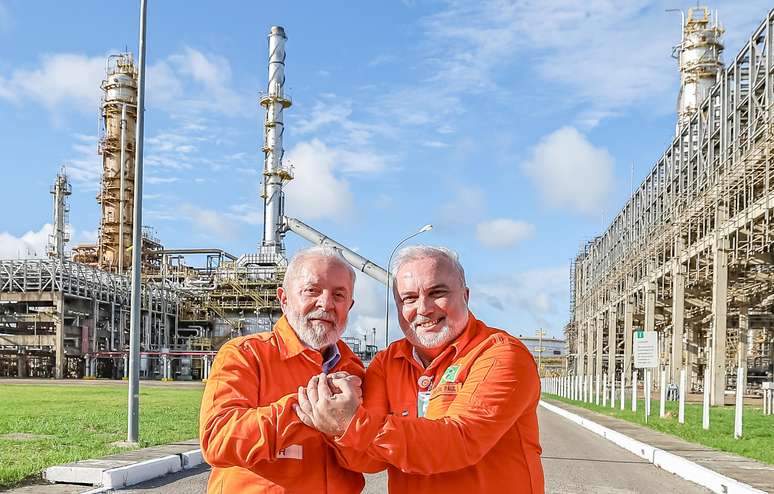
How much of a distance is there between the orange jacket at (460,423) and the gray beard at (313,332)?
0.23 meters

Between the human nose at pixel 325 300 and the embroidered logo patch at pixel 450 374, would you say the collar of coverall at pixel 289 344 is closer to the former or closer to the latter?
the human nose at pixel 325 300

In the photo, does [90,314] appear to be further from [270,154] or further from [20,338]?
[270,154]

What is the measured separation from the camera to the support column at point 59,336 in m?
60.0

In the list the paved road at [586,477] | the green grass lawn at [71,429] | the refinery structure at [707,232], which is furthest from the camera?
the refinery structure at [707,232]

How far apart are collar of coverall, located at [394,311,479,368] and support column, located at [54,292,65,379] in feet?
202

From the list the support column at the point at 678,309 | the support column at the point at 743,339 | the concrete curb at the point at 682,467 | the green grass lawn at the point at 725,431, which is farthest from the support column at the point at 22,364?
the concrete curb at the point at 682,467

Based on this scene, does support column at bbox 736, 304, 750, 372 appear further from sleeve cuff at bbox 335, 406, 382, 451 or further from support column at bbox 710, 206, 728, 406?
sleeve cuff at bbox 335, 406, 382, 451

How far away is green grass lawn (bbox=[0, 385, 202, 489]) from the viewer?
11211 millimetres

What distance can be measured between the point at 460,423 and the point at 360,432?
35 centimetres

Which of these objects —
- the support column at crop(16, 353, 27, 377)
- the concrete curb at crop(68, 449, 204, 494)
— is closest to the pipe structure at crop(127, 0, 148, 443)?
the concrete curb at crop(68, 449, 204, 494)

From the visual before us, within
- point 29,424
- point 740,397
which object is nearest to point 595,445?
point 740,397

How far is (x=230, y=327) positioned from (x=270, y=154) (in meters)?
16.1

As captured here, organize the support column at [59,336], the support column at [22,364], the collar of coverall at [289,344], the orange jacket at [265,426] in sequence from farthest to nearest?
the support column at [22,364]
the support column at [59,336]
the collar of coverall at [289,344]
the orange jacket at [265,426]

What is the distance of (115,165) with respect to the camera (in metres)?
68.9
